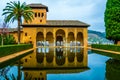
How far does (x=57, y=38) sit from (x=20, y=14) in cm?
2373

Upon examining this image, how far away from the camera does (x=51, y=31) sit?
215ft

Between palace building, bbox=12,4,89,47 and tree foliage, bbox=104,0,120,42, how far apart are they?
16.8 metres

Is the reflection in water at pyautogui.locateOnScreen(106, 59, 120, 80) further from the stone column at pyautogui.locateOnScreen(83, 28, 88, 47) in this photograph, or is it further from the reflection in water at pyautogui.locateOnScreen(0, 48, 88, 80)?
the stone column at pyautogui.locateOnScreen(83, 28, 88, 47)

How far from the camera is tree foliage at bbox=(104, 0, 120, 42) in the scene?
46281 millimetres

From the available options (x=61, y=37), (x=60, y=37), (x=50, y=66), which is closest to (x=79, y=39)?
(x=61, y=37)

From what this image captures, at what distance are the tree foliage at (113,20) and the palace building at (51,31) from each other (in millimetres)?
16756

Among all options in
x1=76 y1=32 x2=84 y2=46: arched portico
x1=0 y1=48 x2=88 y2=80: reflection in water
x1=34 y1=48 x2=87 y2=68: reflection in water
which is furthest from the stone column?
x1=0 y1=48 x2=88 y2=80: reflection in water

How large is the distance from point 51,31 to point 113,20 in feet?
70.6

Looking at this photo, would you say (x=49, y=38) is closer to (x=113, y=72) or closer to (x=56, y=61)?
(x=56, y=61)

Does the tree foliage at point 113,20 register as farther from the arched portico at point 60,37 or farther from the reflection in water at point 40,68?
the reflection in water at point 40,68

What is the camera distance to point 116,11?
4662 cm

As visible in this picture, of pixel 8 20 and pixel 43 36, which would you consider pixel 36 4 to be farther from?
pixel 8 20

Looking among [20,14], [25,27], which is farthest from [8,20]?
[25,27]

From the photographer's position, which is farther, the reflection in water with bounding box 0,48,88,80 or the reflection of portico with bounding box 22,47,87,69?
the reflection of portico with bounding box 22,47,87,69
